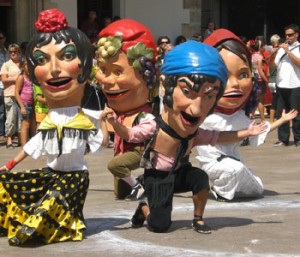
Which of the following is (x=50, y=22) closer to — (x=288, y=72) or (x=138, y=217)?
(x=138, y=217)

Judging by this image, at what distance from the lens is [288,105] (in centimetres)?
1389

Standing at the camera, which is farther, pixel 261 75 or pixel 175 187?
pixel 261 75

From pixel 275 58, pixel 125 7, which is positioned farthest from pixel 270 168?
pixel 125 7

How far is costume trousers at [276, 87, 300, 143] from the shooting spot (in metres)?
13.7

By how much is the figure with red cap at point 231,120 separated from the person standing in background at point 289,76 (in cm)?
459

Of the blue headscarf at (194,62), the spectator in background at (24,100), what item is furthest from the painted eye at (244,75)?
the spectator in background at (24,100)

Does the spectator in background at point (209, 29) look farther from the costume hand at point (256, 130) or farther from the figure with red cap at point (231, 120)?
the costume hand at point (256, 130)

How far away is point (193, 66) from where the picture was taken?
7.26 metres

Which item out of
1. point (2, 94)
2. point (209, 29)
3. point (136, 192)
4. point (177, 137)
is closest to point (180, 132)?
point (177, 137)

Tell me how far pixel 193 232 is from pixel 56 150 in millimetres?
1236

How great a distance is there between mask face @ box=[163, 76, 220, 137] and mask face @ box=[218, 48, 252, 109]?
51.7 inches

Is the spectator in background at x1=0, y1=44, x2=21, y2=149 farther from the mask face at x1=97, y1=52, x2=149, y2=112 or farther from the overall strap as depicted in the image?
the overall strap

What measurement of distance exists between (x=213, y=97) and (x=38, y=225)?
1.62m

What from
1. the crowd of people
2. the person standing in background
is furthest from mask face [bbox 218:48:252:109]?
the person standing in background
